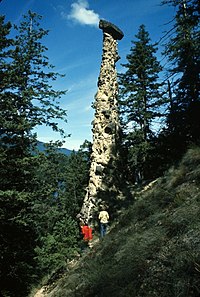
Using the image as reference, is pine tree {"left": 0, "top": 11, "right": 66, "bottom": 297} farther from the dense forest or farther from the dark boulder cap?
the dark boulder cap

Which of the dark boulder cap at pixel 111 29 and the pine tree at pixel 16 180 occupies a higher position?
the dark boulder cap at pixel 111 29

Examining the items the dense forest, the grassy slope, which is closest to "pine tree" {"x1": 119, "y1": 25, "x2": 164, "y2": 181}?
the dense forest

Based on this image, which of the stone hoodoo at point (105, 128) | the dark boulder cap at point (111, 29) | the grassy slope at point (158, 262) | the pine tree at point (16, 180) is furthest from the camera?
the dark boulder cap at point (111, 29)

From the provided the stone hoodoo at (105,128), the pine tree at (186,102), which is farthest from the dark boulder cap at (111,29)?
the pine tree at (186,102)

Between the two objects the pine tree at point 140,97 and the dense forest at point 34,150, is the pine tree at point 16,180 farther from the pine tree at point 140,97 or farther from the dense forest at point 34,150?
the pine tree at point 140,97

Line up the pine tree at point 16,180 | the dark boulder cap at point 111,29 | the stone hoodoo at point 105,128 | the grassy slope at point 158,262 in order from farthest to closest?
1. the dark boulder cap at point 111,29
2. the stone hoodoo at point 105,128
3. the pine tree at point 16,180
4. the grassy slope at point 158,262

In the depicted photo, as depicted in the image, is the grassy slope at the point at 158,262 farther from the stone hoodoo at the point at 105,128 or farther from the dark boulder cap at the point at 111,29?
the dark boulder cap at the point at 111,29

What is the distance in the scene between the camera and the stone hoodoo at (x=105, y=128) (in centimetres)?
2330

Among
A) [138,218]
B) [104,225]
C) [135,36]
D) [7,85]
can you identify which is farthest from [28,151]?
[135,36]

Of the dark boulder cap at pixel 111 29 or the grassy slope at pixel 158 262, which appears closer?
the grassy slope at pixel 158 262

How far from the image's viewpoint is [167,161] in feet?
65.8

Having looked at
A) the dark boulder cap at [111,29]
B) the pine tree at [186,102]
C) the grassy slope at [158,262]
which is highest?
the dark boulder cap at [111,29]

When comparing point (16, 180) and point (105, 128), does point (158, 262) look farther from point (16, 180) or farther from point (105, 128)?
point (105, 128)

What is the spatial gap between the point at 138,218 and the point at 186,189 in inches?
88.9
